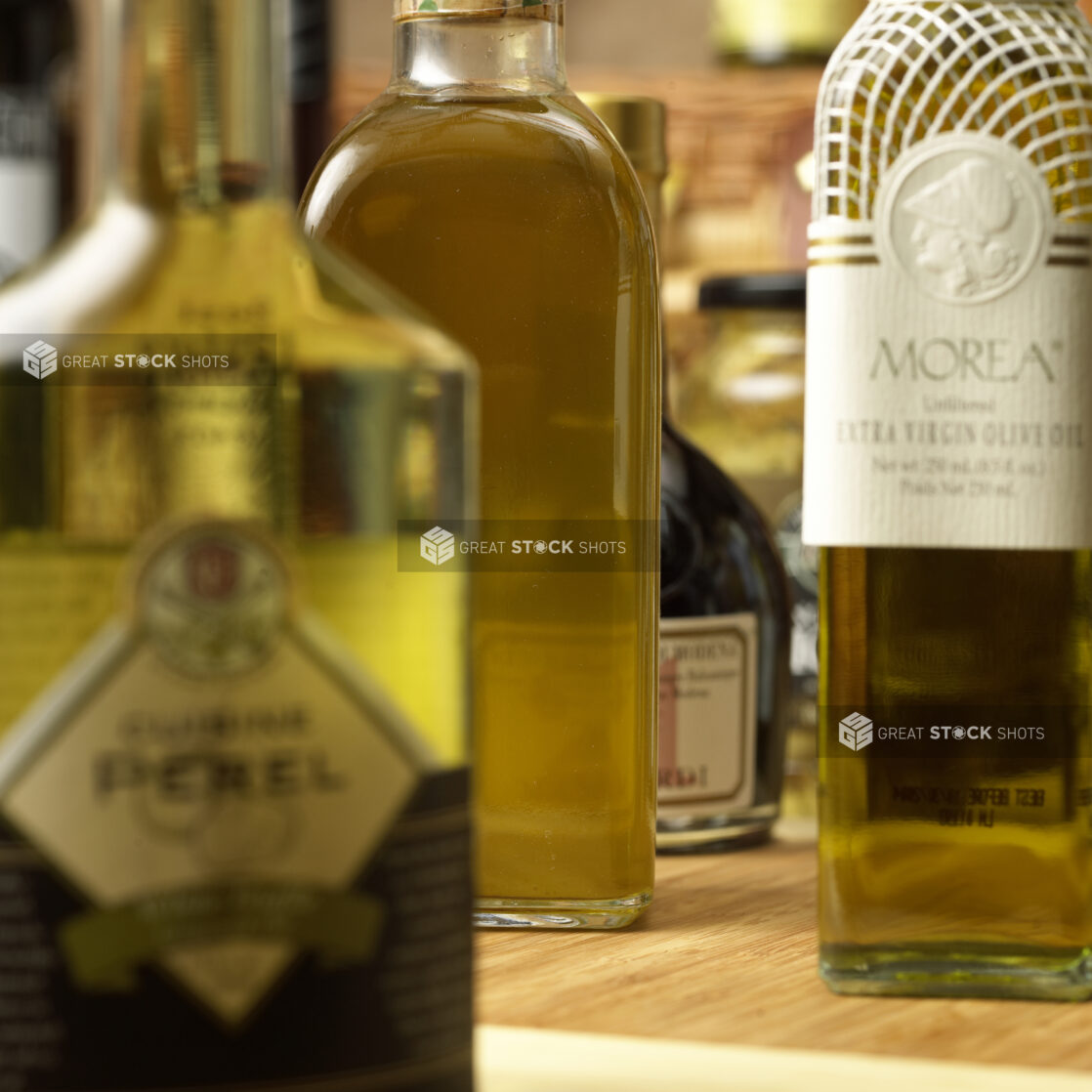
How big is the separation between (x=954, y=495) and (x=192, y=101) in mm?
207

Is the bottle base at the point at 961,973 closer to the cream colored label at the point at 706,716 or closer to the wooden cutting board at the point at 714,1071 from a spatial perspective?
the wooden cutting board at the point at 714,1071

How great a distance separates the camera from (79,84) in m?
1.36

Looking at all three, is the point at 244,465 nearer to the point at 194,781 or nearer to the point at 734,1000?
the point at 194,781

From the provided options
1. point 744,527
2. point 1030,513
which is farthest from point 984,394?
point 744,527

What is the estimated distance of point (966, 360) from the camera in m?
0.47

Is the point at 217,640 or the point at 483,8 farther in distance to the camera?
the point at 483,8

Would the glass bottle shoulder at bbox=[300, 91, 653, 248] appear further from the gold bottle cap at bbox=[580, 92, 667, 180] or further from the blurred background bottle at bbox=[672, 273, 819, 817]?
the blurred background bottle at bbox=[672, 273, 819, 817]

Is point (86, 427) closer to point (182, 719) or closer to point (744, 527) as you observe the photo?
point (182, 719)

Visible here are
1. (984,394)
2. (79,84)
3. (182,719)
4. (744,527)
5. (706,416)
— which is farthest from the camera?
(79,84)

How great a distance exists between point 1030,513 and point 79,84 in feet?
3.39

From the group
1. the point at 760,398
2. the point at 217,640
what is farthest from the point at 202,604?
the point at 760,398

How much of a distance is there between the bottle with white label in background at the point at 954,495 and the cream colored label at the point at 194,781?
0.19 meters

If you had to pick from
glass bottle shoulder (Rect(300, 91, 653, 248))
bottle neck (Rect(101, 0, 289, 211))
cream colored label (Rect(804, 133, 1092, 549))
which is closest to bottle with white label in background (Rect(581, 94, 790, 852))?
glass bottle shoulder (Rect(300, 91, 653, 248))

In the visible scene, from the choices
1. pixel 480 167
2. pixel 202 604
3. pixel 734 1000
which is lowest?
pixel 734 1000
